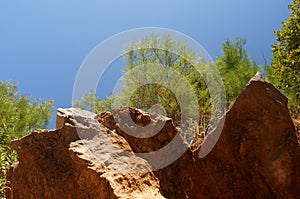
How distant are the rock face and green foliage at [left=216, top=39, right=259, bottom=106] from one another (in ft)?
23.5

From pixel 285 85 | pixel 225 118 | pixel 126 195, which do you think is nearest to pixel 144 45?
pixel 285 85

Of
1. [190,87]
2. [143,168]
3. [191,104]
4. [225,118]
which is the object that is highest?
[190,87]

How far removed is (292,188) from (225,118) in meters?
0.68

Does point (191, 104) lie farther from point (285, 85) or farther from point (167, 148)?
point (167, 148)

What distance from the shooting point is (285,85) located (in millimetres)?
8625

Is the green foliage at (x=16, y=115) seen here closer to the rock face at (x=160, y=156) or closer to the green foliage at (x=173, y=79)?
the green foliage at (x=173, y=79)

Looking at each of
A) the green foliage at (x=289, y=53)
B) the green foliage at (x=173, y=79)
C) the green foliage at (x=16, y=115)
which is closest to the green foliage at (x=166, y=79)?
the green foliage at (x=173, y=79)

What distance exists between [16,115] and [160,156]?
800cm

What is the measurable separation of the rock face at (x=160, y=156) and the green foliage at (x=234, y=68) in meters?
7.16

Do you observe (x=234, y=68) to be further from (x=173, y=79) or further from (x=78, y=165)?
(x=78, y=165)

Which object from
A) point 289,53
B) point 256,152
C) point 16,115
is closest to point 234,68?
Answer: point 289,53

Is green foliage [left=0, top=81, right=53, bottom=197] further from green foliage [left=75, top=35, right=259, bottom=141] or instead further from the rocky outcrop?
the rocky outcrop

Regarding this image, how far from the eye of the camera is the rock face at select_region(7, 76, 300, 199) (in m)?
2.23

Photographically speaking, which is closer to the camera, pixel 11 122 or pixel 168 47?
pixel 11 122
